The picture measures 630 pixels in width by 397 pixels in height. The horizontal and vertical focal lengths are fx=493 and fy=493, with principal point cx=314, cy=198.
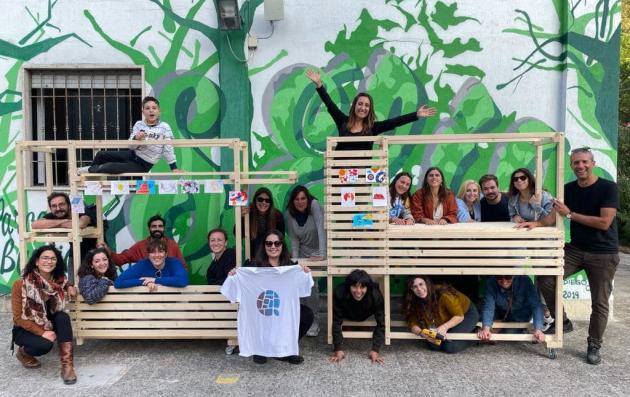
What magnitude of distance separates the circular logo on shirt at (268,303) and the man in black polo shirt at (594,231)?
251cm

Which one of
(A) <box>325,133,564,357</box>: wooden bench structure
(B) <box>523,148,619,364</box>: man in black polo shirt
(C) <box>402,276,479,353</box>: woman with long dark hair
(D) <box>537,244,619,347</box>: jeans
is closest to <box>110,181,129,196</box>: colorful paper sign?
(A) <box>325,133,564,357</box>: wooden bench structure

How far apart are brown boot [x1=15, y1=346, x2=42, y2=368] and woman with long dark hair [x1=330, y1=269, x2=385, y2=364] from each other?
2739 mm

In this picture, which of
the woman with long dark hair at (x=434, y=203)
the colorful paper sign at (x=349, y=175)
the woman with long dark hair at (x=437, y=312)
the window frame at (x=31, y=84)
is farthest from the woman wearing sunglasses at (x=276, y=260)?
the window frame at (x=31, y=84)

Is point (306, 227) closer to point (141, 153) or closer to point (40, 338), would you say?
point (141, 153)

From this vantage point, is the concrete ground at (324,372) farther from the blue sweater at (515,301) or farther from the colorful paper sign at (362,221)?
the colorful paper sign at (362,221)

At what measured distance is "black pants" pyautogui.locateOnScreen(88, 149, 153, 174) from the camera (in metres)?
4.86

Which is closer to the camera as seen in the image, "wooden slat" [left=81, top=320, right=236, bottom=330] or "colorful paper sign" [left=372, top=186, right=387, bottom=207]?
"colorful paper sign" [left=372, top=186, right=387, bottom=207]

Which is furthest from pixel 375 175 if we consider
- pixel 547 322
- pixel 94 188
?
pixel 94 188

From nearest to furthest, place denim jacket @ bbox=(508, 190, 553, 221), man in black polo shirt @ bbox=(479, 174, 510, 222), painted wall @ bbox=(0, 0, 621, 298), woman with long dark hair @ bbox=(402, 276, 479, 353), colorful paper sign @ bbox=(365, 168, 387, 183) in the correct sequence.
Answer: colorful paper sign @ bbox=(365, 168, 387, 183), woman with long dark hair @ bbox=(402, 276, 479, 353), denim jacket @ bbox=(508, 190, 553, 221), man in black polo shirt @ bbox=(479, 174, 510, 222), painted wall @ bbox=(0, 0, 621, 298)

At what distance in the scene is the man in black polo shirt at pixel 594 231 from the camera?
4621mm

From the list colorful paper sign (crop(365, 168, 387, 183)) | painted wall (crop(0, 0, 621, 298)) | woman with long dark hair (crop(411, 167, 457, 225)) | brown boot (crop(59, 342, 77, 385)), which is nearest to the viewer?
brown boot (crop(59, 342, 77, 385))

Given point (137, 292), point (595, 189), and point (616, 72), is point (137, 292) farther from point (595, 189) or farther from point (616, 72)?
point (616, 72)

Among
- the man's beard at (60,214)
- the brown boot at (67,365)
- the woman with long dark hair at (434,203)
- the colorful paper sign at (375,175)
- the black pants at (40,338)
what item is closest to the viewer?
the brown boot at (67,365)

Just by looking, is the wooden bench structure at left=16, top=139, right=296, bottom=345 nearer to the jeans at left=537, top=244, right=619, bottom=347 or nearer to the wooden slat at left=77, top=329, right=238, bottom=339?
the wooden slat at left=77, top=329, right=238, bottom=339
